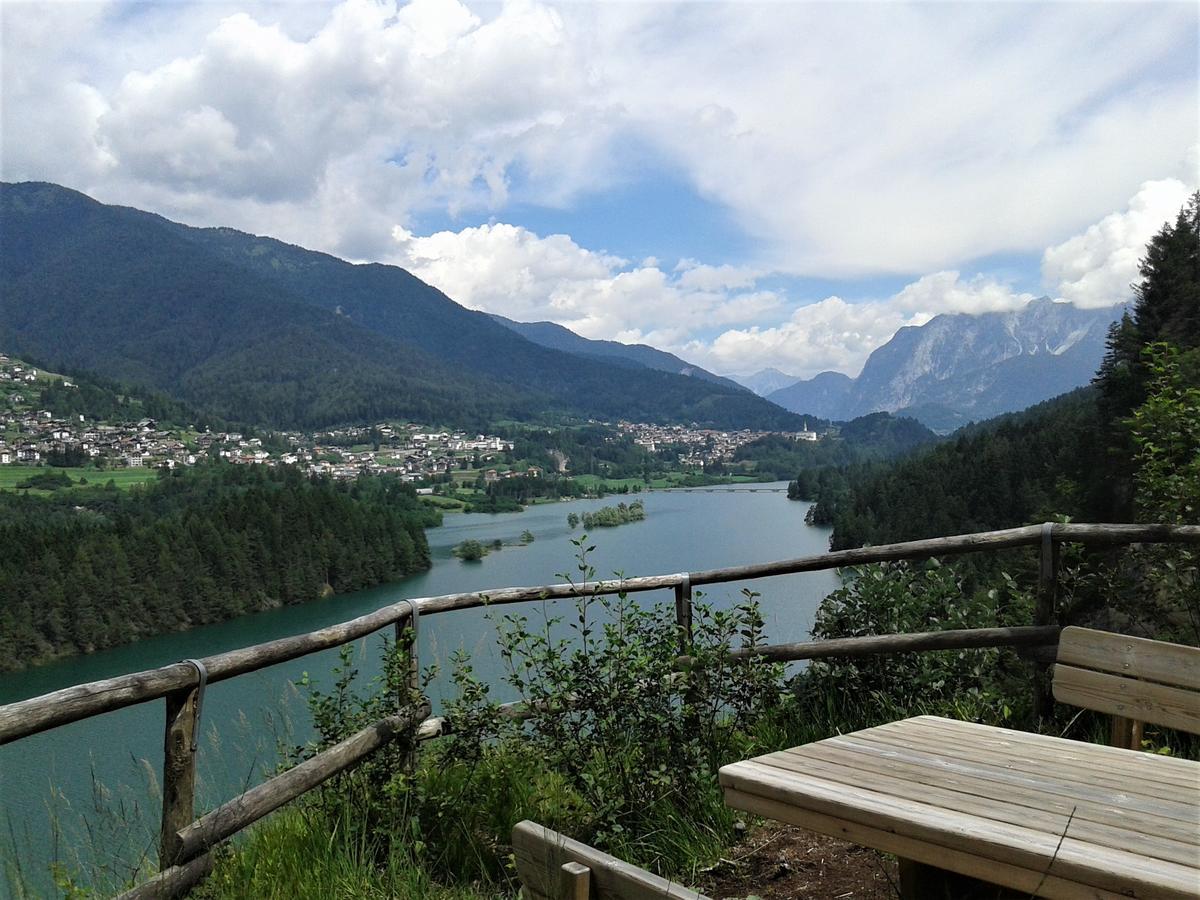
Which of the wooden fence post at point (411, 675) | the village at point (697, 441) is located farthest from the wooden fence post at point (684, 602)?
the village at point (697, 441)

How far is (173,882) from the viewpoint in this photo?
2.52 m

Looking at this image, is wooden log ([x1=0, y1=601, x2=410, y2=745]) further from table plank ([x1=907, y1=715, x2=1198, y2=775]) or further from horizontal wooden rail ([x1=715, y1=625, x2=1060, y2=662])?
table plank ([x1=907, y1=715, x2=1198, y2=775])

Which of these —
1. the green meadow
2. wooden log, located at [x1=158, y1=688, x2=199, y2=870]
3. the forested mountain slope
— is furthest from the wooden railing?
the green meadow

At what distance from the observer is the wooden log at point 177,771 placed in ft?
8.59

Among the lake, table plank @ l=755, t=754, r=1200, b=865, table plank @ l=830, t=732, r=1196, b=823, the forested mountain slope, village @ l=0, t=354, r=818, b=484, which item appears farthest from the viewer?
village @ l=0, t=354, r=818, b=484

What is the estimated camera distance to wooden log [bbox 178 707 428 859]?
103 inches

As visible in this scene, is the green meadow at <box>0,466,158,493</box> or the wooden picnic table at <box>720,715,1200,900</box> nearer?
the wooden picnic table at <box>720,715,1200,900</box>

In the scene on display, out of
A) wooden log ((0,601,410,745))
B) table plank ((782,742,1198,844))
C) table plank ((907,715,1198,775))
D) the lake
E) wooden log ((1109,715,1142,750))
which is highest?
wooden log ((0,601,410,745))

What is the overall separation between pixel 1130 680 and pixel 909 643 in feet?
3.95

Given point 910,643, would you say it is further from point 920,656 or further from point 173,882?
point 173,882

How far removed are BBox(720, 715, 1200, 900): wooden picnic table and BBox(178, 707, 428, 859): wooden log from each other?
1.62 m

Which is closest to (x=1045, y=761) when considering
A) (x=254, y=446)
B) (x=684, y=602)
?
(x=684, y=602)

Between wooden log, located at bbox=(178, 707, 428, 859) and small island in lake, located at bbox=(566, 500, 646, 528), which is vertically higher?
wooden log, located at bbox=(178, 707, 428, 859)

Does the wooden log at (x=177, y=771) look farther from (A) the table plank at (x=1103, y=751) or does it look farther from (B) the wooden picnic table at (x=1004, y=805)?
(A) the table plank at (x=1103, y=751)
